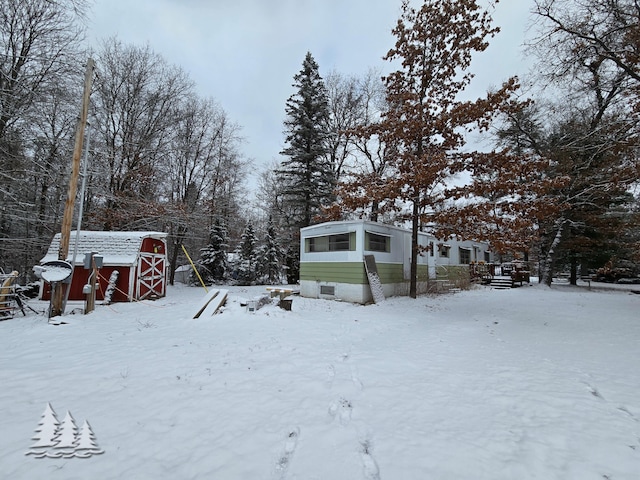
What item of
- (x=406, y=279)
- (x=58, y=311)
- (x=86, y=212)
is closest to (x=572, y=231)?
(x=406, y=279)

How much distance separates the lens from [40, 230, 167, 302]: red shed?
11.0 metres

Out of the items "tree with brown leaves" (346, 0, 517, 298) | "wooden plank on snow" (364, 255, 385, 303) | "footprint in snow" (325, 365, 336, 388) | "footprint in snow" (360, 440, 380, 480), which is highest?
"tree with brown leaves" (346, 0, 517, 298)

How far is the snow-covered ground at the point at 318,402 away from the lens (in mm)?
2209

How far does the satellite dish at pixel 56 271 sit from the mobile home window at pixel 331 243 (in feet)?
27.7

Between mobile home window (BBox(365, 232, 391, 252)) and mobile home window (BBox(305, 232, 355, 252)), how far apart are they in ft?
2.08

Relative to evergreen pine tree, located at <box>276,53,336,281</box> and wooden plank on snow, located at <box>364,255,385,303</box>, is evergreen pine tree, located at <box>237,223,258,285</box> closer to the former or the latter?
evergreen pine tree, located at <box>276,53,336,281</box>

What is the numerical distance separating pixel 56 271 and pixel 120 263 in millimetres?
4197

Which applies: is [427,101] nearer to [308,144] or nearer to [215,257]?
[308,144]

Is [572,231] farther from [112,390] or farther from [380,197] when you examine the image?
[112,390]

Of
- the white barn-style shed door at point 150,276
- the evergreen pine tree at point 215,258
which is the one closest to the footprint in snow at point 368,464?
the white barn-style shed door at point 150,276

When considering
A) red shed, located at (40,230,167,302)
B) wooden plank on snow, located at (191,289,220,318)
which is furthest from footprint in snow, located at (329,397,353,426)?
red shed, located at (40,230,167,302)

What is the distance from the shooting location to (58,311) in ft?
23.8

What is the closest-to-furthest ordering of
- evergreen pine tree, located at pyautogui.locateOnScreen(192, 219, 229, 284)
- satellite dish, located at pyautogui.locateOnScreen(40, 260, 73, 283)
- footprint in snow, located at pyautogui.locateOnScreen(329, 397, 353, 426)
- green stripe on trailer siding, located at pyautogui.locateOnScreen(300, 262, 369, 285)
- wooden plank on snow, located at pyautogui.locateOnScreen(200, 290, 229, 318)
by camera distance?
footprint in snow, located at pyautogui.locateOnScreen(329, 397, 353, 426) < satellite dish, located at pyautogui.locateOnScreen(40, 260, 73, 283) < wooden plank on snow, located at pyautogui.locateOnScreen(200, 290, 229, 318) < green stripe on trailer siding, located at pyautogui.locateOnScreen(300, 262, 369, 285) < evergreen pine tree, located at pyautogui.locateOnScreen(192, 219, 229, 284)

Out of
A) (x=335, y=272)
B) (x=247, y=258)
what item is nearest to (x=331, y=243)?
(x=335, y=272)
